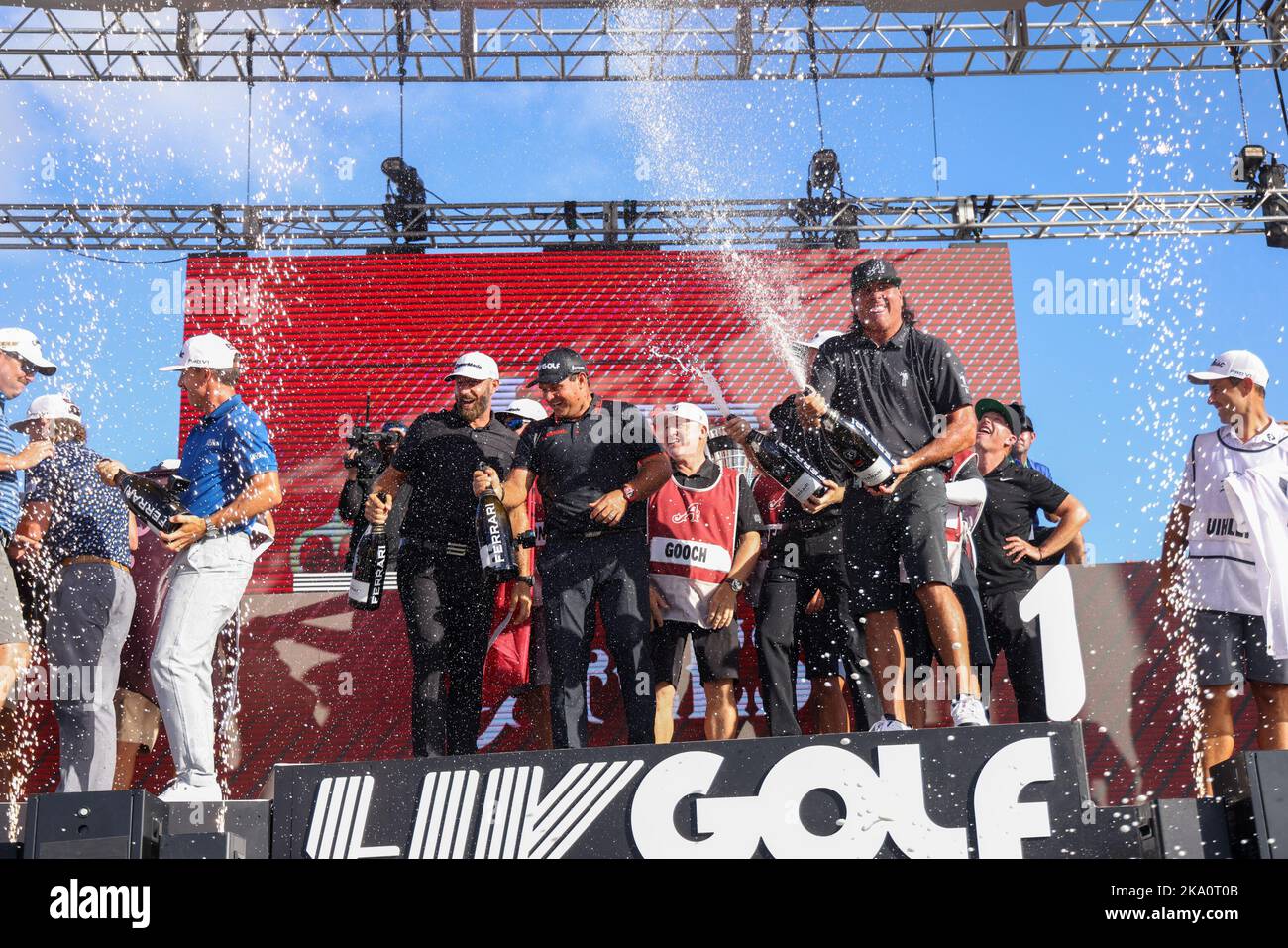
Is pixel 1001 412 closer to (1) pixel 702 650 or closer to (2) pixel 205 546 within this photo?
(1) pixel 702 650

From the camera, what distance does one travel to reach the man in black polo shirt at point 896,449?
14.3ft

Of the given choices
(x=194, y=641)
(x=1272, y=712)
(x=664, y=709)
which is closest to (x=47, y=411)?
(x=194, y=641)

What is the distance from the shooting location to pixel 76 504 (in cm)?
531

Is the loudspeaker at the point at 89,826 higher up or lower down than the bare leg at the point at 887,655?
lower down

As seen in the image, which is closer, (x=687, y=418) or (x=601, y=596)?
(x=601, y=596)

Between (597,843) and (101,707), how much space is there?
301cm

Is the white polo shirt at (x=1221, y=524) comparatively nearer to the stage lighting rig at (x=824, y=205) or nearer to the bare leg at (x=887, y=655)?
the bare leg at (x=887, y=655)

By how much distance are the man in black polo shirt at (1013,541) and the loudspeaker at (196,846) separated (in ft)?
12.1

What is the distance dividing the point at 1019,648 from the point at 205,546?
3563 millimetres

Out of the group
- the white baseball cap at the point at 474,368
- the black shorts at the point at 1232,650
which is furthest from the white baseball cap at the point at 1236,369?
the white baseball cap at the point at 474,368
